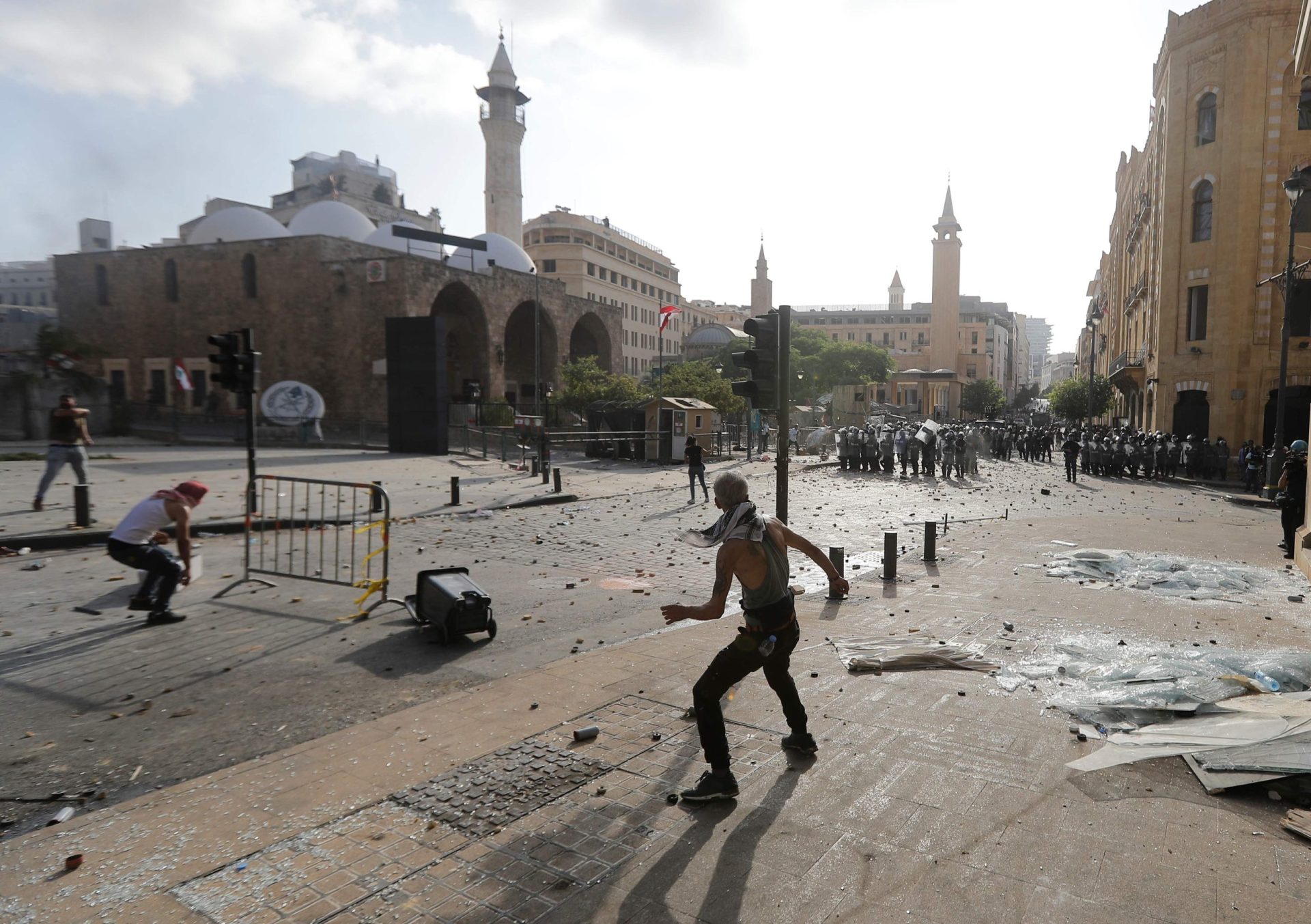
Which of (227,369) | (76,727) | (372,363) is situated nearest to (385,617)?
(76,727)

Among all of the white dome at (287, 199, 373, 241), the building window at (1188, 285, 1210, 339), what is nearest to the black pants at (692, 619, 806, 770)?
the building window at (1188, 285, 1210, 339)

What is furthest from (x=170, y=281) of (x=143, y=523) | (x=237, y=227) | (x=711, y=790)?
(x=711, y=790)

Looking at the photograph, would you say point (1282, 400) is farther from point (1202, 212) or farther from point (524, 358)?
point (524, 358)

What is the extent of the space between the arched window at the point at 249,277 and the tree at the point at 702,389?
22219mm

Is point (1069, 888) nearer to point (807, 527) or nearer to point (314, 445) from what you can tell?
point (807, 527)

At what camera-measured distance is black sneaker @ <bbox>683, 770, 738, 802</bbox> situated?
13.5 ft

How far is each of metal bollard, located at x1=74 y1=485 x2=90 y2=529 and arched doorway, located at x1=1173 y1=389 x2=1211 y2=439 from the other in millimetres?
33971

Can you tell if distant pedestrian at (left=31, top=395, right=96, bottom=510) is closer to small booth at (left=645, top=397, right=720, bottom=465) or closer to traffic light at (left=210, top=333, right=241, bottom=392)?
traffic light at (left=210, top=333, right=241, bottom=392)

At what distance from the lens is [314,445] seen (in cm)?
3309

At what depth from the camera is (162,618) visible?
764 centimetres

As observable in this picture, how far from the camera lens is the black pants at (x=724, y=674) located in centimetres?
423

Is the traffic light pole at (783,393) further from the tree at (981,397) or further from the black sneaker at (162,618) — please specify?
the tree at (981,397)

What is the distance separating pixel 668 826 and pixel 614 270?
8447 cm

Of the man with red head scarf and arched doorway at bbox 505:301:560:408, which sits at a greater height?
arched doorway at bbox 505:301:560:408
